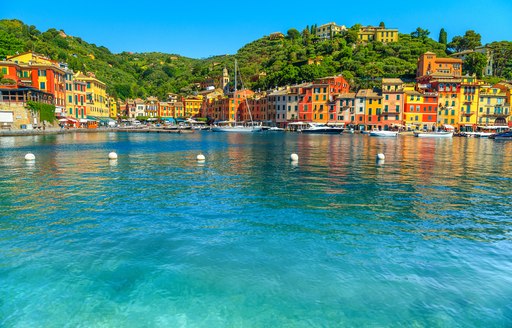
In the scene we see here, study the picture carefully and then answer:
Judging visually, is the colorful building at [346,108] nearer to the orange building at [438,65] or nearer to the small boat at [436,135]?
the small boat at [436,135]

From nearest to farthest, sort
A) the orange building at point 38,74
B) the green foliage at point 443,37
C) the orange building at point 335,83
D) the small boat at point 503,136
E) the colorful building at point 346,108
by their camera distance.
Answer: the orange building at point 38,74
the small boat at point 503,136
the colorful building at point 346,108
the orange building at point 335,83
the green foliage at point 443,37

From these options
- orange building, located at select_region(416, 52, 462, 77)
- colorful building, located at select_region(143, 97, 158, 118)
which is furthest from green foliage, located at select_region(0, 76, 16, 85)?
orange building, located at select_region(416, 52, 462, 77)

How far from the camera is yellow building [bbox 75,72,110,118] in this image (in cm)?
10025

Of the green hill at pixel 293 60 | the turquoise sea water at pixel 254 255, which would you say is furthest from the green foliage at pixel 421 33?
the turquoise sea water at pixel 254 255

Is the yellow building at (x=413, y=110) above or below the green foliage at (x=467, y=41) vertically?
A: below

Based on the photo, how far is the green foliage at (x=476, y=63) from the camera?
418ft

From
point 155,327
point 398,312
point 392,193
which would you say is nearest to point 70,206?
point 155,327

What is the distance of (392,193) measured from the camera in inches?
747

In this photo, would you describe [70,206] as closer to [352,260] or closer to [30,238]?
[30,238]

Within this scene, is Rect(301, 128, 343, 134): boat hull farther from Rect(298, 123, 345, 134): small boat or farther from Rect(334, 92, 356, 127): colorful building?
Rect(334, 92, 356, 127): colorful building

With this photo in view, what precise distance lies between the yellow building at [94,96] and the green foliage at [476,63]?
117646 millimetres

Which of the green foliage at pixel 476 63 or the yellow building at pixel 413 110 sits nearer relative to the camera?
the yellow building at pixel 413 110

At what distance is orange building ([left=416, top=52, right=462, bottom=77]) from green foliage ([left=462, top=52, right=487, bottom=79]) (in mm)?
6234

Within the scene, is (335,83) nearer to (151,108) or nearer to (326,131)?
(326,131)
